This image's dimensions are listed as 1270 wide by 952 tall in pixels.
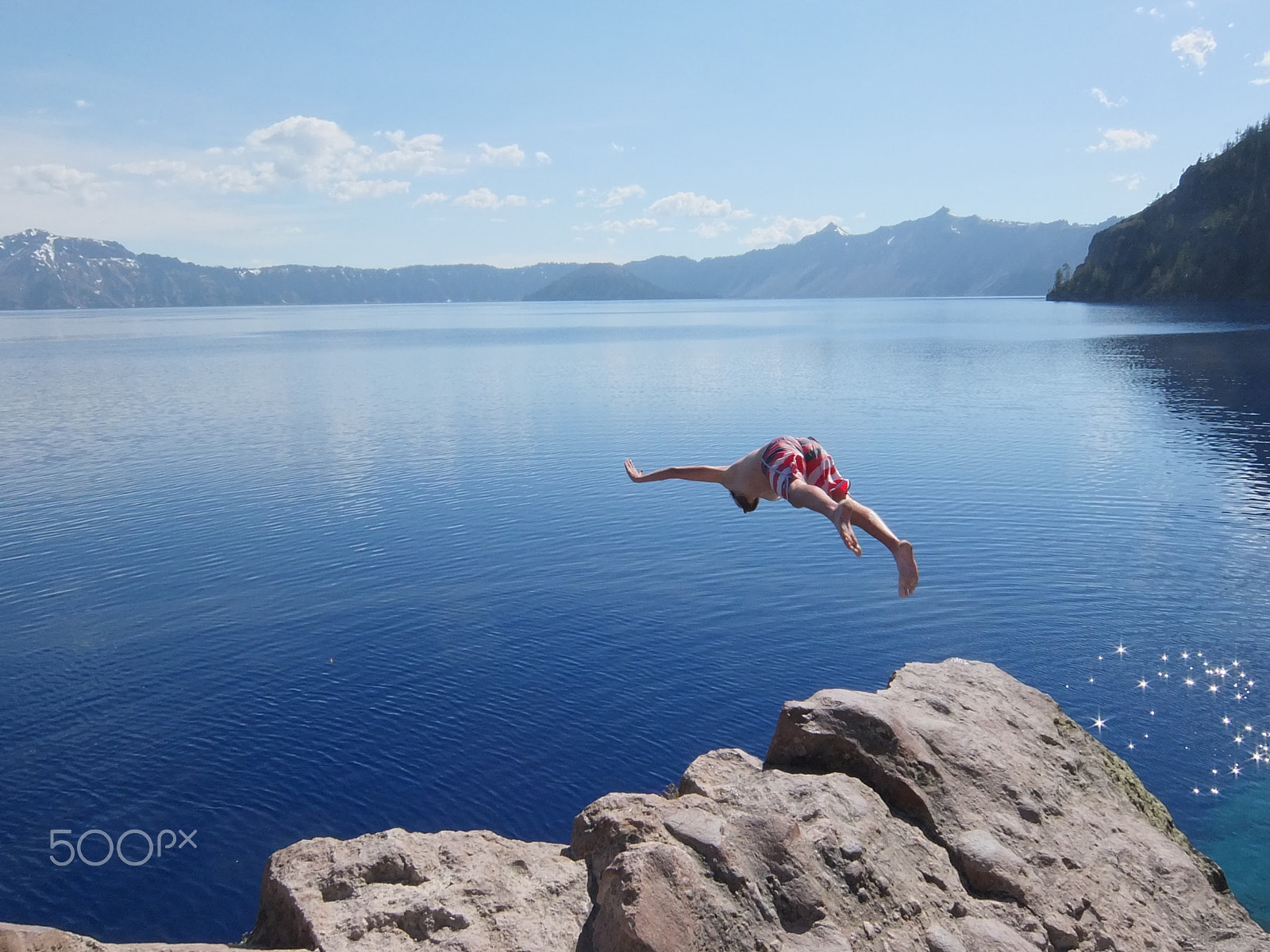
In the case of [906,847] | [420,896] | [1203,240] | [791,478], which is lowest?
[420,896]

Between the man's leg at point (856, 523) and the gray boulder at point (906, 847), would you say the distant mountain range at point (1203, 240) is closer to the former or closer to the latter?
the gray boulder at point (906, 847)

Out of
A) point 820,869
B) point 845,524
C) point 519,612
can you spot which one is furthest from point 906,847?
point 519,612

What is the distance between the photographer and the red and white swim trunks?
10.0 metres

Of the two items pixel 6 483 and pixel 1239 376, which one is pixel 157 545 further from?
pixel 1239 376

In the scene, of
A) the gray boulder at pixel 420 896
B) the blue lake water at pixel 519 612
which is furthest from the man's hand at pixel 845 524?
the blue lake water at pixel 519 612

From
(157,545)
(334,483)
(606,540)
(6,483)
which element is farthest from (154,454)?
(606,540)

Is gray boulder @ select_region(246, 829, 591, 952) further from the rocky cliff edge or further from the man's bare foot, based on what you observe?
the man's bare foot

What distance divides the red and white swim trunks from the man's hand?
1.11 meters

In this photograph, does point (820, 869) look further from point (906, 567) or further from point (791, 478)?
point (791, 478)

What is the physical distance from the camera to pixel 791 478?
391 inches

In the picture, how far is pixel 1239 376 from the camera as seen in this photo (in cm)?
5791

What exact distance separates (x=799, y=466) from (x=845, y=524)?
5.95 ft

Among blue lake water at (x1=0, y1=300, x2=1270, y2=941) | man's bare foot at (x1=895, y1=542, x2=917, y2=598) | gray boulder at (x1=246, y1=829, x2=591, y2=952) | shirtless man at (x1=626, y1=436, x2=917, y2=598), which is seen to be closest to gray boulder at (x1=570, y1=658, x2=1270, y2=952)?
gray boulder at (x1=246, y1=829, x2=591, y2=952)

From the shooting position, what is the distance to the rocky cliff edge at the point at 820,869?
21.8ft
